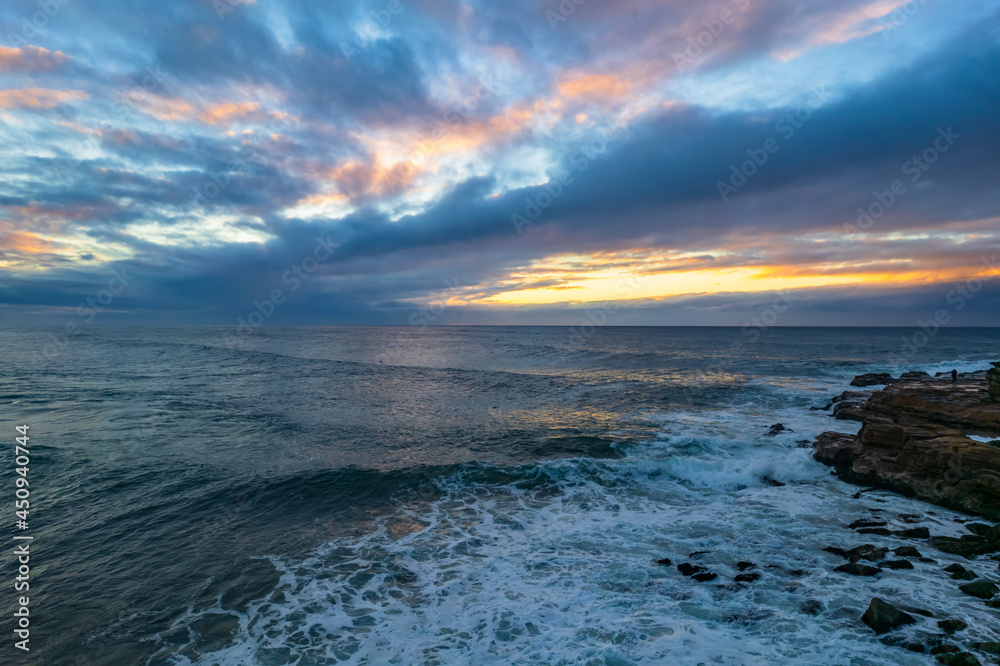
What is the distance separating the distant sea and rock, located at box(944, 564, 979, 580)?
0.53m

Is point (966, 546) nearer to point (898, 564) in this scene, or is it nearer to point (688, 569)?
point (898, 564)

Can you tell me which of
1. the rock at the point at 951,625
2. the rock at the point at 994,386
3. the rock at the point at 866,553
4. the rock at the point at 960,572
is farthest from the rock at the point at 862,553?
the rock at the point at 994,386

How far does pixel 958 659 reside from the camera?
653 centimetres

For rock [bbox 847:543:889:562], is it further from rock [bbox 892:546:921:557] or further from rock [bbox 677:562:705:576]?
rock [bbox 677:562:705:576]

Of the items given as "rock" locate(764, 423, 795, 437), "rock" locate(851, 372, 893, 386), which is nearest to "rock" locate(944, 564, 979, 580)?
"rock" locate(764, 423, 795, 437)

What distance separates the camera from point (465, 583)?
32.1 ft

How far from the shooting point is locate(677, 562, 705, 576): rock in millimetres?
9672

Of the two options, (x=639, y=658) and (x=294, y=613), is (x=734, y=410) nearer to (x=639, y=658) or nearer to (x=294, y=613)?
(x=639, y=658)

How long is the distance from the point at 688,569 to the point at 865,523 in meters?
6.09

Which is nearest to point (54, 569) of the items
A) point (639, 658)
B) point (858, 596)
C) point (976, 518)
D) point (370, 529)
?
point (370, 529)

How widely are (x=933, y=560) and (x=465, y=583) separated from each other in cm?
1066

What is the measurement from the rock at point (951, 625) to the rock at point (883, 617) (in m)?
0.38

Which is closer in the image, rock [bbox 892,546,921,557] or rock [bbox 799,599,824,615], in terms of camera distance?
rock [bbox 799,599,824,615]

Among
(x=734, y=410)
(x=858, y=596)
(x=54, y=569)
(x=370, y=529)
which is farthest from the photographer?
(x=734, y=410)
